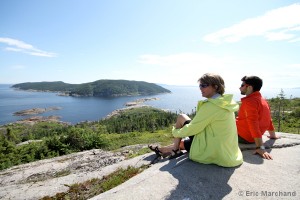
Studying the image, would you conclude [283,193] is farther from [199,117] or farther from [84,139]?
[84,139]

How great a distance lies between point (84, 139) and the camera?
62.7 feet

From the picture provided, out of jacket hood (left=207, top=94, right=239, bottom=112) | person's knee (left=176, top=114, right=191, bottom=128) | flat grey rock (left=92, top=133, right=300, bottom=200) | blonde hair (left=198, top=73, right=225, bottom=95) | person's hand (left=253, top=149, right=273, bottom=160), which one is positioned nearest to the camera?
flat grey rock (left=92, top=133, right=300, bottom=200)

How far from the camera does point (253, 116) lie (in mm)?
6039

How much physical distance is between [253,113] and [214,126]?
1.81m

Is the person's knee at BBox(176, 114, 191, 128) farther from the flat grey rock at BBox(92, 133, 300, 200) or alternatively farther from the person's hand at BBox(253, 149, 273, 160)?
the person's hand at BBox(253, 149, 273, 160)

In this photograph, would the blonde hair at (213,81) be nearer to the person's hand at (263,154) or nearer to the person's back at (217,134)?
the person's back at (217,134)

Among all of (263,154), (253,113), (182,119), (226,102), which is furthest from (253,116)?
(182,119)

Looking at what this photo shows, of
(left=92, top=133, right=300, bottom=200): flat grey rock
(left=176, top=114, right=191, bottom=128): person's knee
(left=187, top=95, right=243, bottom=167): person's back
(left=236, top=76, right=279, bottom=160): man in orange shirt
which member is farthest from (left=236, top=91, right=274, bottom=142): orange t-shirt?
(left=176, top=114, right=191, bottom=128): person's knee

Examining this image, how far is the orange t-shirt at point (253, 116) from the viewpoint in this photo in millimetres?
6031

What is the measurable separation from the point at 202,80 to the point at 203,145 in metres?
1.47

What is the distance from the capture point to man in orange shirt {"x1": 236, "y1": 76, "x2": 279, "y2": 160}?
604 centimetres

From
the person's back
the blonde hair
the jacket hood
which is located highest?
the blonde hair

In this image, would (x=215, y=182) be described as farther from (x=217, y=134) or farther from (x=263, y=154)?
(x=263, y=154)

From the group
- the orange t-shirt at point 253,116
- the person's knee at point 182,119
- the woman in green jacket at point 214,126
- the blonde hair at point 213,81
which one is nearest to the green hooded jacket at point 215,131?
the woman in green jacket at point 214,126
